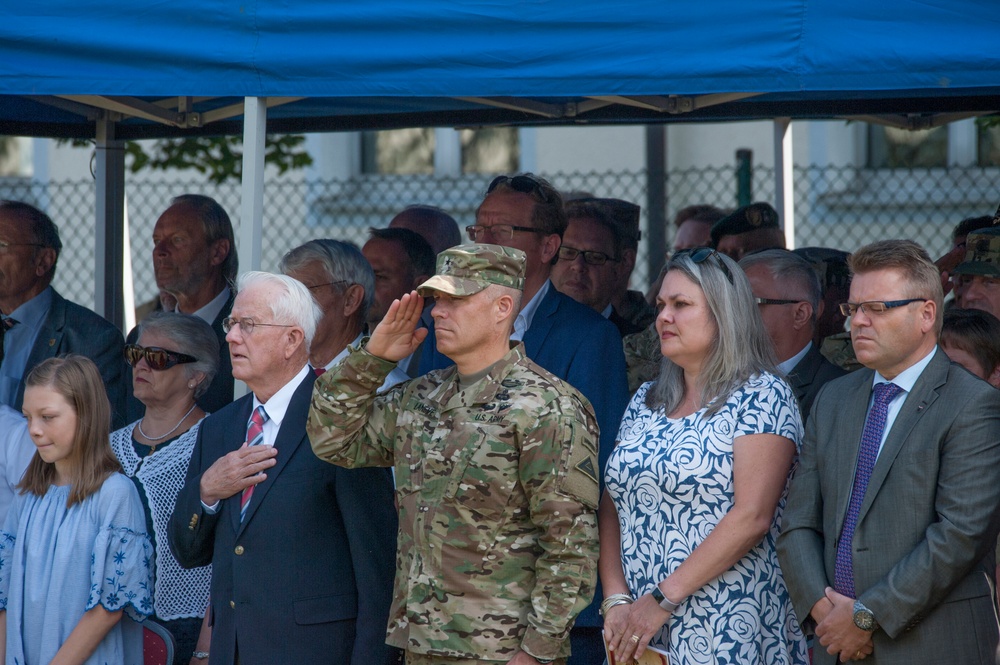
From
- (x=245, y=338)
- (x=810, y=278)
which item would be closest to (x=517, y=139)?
(x=810, y=278)

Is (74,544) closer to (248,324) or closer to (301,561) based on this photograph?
(301,561)

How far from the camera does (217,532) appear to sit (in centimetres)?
356

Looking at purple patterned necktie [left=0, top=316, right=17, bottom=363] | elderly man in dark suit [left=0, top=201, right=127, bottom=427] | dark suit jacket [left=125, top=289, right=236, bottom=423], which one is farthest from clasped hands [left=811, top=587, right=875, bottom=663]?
purple patterned necktie [left=0, top=316, right=17, bottom=363]

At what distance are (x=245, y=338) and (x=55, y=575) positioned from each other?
993mm

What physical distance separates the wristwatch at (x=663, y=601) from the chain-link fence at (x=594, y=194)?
542 centimetres

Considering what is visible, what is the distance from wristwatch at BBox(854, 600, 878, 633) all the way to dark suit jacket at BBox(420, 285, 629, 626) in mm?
875

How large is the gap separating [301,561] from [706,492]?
3.82 feet

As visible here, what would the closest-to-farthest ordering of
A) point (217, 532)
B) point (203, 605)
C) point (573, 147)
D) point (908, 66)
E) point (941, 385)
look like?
1. point (941, 385)
2. point (908, 66)
3. point (217, 532)
4. point (203, 605)
5. point (573, 147)

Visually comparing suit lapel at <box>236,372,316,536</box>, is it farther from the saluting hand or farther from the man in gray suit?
the man in gray suit

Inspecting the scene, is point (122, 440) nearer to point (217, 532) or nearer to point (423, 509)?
point (217, 532)

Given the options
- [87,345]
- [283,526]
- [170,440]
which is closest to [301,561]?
[283,526]

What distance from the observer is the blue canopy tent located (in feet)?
11.0

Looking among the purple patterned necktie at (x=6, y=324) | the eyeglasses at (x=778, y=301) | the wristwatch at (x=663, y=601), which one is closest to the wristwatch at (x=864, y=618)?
Result: the wristwatch at (x=663, y=601)

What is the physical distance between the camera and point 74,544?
372 cm
